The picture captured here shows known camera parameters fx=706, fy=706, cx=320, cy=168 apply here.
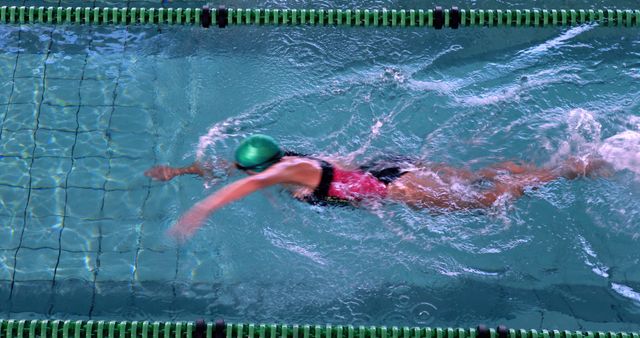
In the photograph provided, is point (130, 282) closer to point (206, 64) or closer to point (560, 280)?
point (206, 64)

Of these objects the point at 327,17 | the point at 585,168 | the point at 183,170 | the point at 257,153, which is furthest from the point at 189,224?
the point at 585,168

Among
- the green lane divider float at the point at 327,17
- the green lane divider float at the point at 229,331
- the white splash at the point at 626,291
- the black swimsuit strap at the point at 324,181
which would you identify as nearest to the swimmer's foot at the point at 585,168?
the white splash at the point at 626,291

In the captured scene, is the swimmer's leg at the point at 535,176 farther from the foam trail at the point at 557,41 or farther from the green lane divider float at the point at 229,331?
the foam trail at the point at 557,41

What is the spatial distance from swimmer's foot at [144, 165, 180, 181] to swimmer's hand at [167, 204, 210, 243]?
29 cm

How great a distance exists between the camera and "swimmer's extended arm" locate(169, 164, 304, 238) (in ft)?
12.4

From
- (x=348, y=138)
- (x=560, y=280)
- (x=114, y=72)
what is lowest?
(x=560, y=280)

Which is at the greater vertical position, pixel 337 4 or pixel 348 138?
pixel 337 4

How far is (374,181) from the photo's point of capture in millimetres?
3906

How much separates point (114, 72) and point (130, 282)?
1.60 meters

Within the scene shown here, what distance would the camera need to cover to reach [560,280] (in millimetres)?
3754

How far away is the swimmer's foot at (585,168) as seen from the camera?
13.2 feet

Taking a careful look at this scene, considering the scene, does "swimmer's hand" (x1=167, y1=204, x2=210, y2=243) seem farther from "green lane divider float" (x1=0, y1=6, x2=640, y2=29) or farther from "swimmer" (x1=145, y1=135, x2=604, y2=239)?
"green lane divider float" (x1=0, y1=6, x2=640, y2=29)

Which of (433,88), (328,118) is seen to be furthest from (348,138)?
(433,88)

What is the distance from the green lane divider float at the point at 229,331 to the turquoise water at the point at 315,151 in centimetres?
20
